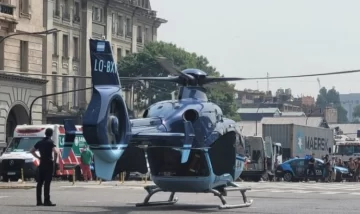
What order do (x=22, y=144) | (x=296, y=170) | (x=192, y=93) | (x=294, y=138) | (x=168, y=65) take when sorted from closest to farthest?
1. (x=168, y=65)
2. (x=192, y=93)
3. (x=22, y=144)
4. (x=296, y=170)
5. (x=294, y=138)

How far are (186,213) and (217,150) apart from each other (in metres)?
2.50

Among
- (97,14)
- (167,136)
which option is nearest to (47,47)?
(97,14)

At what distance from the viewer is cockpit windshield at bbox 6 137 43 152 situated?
45438 millimetres

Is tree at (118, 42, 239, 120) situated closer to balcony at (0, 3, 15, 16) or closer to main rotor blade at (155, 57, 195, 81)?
balcony at (0, 3, 15, 16)

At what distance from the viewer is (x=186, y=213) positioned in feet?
69.7

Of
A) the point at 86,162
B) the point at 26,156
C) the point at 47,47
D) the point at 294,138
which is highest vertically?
the point at 47,47

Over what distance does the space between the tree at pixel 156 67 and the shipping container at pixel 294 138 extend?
12918 mm

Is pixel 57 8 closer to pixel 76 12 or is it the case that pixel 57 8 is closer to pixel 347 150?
pixel 76 12

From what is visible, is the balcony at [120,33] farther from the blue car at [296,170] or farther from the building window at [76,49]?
the blue car at [296,170]

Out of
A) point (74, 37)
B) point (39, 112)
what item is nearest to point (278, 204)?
point (39, 112)

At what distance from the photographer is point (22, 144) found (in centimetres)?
4600

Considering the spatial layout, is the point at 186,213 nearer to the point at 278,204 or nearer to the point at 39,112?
the point at 278,204

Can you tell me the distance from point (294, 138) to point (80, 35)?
87.0 ft

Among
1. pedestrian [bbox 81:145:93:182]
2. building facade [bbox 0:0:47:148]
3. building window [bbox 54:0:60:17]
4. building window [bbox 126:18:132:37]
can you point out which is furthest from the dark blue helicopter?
building window [bbox 126:18:132:37]
